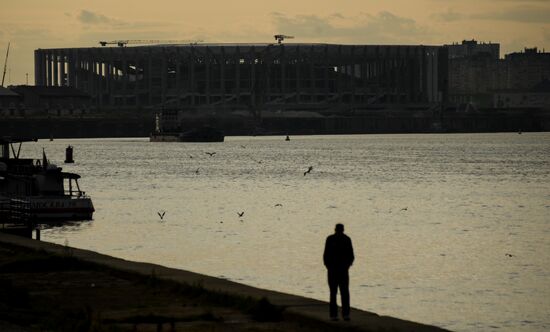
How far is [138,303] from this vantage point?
3141cm

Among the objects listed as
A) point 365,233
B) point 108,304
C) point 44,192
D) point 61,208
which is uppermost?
point 44,192

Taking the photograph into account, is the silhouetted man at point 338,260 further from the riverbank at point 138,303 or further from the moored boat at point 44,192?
the moored boat at point 44,192

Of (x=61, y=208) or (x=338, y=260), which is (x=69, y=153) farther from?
(x=338, y=260)

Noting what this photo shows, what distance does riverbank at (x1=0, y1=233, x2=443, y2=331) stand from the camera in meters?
28.2

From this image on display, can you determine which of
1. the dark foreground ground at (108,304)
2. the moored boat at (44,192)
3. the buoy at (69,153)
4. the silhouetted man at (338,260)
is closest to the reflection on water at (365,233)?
the moored boat at (44,192)

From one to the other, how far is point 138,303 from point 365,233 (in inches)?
1417

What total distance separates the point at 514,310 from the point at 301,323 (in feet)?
39.8

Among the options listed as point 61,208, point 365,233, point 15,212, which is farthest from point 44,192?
point 365,233

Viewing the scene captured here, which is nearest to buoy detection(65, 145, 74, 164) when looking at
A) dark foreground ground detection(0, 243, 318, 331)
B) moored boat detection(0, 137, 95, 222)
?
moored boat detection(0, 137, 95, 222)

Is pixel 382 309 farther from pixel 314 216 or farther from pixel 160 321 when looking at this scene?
pixel 314 216

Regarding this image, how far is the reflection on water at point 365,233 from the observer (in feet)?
140

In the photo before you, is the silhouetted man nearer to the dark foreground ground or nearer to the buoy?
the dark foreground ground

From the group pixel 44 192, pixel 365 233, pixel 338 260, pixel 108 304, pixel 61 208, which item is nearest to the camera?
pixel 338 260

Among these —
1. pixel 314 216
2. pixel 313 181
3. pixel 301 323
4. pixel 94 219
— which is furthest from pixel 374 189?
pixel 301 323
